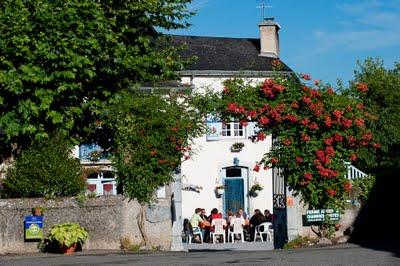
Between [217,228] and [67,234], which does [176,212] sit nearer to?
[67,234]

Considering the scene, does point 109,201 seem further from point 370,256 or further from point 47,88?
point 370,256

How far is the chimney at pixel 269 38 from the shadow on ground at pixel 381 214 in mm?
20012

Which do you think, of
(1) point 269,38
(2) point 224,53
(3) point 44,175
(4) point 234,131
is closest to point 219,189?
(4) point 234,131

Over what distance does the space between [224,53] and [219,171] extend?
7.80 metres

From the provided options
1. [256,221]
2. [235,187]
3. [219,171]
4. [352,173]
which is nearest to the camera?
[352,173]

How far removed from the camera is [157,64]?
2094cm

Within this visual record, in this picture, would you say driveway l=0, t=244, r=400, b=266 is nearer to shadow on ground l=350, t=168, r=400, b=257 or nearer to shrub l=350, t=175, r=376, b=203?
shadow on ground l=350, t=168, r=400, b=257

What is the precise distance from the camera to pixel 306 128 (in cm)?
1755

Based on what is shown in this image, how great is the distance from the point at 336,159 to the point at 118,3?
7484 mm

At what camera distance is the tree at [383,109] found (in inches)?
1147

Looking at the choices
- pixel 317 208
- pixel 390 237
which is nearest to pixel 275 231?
pixel 317 208

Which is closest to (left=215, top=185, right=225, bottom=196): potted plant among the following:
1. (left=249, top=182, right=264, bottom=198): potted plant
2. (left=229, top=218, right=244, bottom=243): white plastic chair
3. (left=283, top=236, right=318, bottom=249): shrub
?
(left=249, top=182, right=264, bottom=198): potted plant

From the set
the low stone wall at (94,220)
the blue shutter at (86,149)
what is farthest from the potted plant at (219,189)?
the low stone wall at (94,220)

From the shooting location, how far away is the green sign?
687 inches
